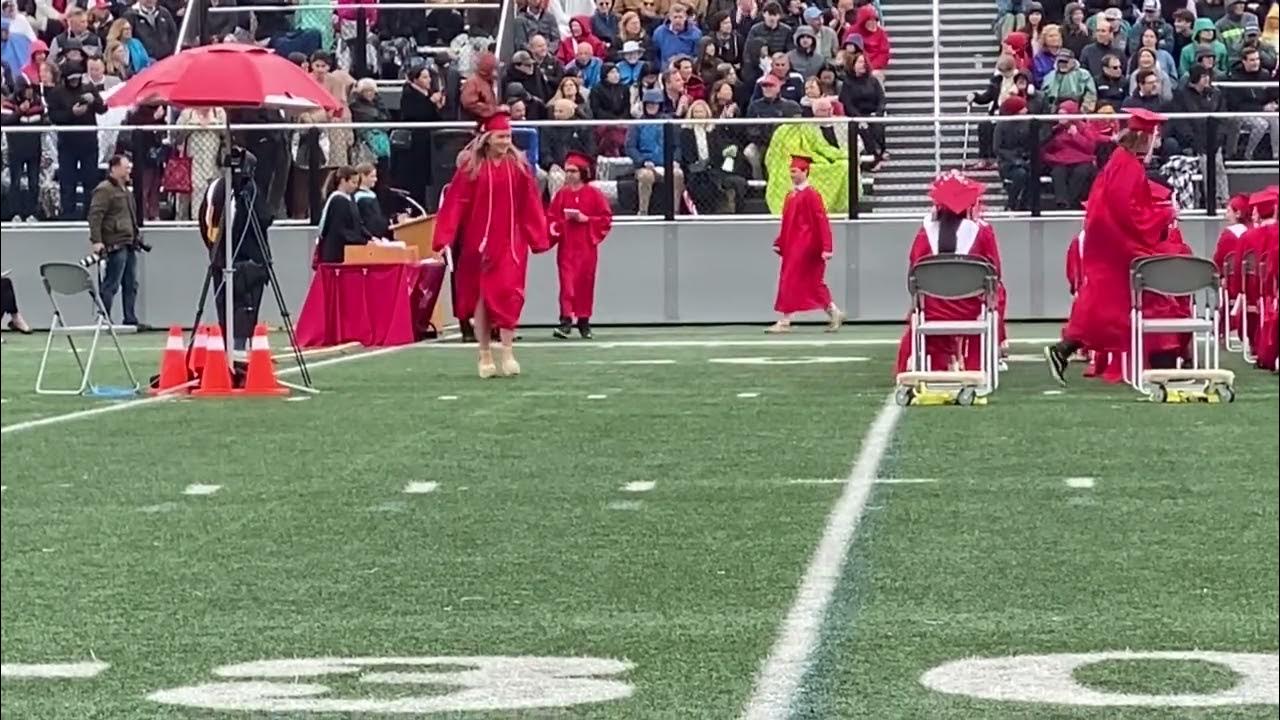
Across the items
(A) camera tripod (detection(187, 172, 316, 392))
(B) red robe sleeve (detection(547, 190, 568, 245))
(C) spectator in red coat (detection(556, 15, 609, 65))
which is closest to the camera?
(A) camera tripod (detection(187, 172, 316, 392))

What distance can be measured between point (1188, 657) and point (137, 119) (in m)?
15.7

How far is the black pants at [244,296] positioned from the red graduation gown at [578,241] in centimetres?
592

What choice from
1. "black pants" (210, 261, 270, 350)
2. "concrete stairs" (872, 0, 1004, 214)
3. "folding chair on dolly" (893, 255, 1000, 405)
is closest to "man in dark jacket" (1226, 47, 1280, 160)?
"concrete stairs" (872, 0, 1004, 214)

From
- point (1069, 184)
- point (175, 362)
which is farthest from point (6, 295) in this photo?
point (1069, 184)

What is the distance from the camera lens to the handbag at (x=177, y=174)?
20469mm

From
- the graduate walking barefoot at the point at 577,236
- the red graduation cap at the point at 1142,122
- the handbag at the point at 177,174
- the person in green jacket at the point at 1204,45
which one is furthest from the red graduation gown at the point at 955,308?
the person in green jacket at the point at 1204,45

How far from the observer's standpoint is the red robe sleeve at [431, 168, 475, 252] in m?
14.1

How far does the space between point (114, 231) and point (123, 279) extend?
4.15ft

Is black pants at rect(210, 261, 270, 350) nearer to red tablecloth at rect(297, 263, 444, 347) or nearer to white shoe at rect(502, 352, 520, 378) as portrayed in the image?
white shoe at rect(502, 352, 520, 378)

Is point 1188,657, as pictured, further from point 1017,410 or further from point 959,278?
point 959,278

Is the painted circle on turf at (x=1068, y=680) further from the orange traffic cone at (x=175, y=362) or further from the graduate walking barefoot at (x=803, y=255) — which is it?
the graduate walking barefoot at (x=803, y=255)

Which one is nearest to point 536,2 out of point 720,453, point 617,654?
point 720,453

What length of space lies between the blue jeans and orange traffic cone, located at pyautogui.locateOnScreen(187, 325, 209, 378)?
4.49 meters

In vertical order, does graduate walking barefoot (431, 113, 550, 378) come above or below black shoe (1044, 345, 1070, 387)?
above
